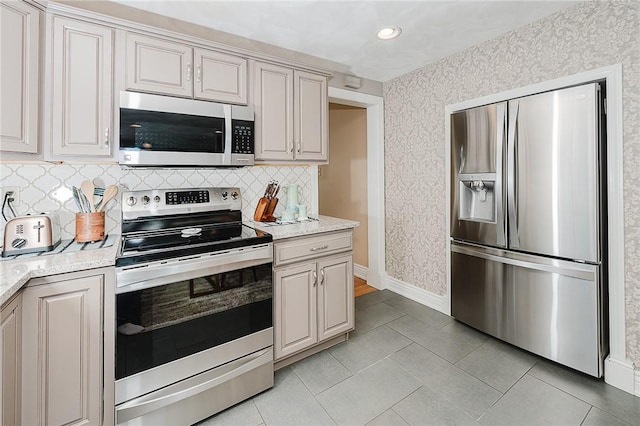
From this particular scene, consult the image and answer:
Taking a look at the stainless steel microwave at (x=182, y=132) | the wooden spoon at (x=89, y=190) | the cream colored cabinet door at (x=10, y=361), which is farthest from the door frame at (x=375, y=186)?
the cream colored cabinet door at (x=10, y=361)

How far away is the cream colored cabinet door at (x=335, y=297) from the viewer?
219 cm

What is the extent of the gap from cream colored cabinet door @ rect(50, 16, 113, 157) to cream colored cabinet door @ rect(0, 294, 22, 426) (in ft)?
2.82

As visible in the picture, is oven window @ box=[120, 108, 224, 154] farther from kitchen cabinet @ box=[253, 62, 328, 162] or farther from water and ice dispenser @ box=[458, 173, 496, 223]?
water and ice dispenser @ box=[458, 173, 496, 223]

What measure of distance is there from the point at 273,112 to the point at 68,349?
1886 millimetres

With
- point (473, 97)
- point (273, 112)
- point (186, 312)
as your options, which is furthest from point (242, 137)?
point (473, 97)

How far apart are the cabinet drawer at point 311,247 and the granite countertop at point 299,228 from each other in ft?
0.17

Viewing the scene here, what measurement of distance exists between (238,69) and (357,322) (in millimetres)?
2425

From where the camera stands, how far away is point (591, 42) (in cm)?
191

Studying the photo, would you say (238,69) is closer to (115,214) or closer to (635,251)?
(115,214)

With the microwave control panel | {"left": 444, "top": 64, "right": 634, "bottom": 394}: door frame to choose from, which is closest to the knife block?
the microwave control panel

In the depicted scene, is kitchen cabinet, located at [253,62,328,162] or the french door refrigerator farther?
kitchen cabinet, located at [253,62,328,162]

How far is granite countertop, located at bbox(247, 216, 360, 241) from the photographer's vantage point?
78.0 inches

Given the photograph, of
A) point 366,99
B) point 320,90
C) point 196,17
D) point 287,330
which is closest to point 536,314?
point 287,330

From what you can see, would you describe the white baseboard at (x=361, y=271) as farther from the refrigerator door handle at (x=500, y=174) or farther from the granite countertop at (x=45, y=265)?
the granite countertop at (x=45, y=265)
